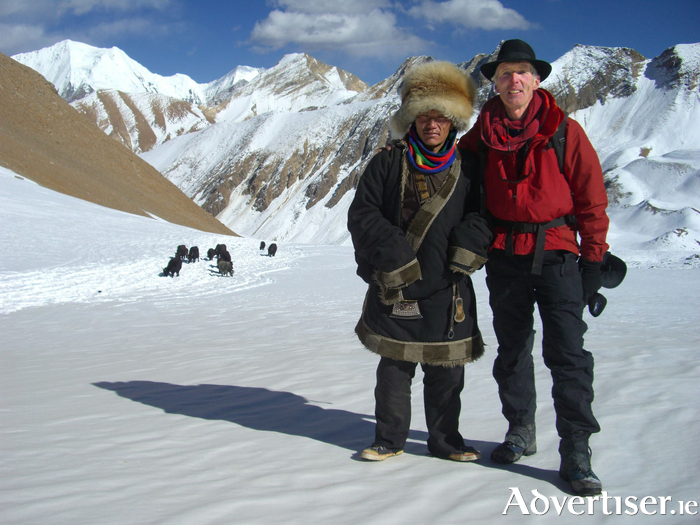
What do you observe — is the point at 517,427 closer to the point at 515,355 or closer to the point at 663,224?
the point at 515,355

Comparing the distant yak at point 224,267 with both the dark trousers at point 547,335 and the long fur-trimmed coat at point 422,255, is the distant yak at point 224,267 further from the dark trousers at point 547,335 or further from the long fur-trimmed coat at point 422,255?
the dark trousers at point 547,335

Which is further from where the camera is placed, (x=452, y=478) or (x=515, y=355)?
(x=515, y=355)

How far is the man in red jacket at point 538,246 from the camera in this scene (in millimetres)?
2701

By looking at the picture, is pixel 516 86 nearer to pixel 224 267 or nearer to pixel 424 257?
pixel 424 257

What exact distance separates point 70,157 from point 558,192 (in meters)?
47.9

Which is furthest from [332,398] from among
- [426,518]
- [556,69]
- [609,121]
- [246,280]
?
[556,69]

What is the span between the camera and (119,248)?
18.1 metres

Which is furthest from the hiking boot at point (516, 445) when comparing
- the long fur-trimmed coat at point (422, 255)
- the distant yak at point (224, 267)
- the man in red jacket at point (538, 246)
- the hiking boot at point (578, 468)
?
the distant yak at point (224, 267)

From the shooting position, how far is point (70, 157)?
4406 centimetres

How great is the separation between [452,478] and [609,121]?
89.0 metres

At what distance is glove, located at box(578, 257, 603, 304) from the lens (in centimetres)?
274

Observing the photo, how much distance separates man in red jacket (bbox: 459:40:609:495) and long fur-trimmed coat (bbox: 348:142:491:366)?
0.48 ft

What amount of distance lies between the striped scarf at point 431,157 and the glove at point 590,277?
0.85 meters

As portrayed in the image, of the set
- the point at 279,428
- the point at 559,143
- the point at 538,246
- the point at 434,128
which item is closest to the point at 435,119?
the point at 434,128
